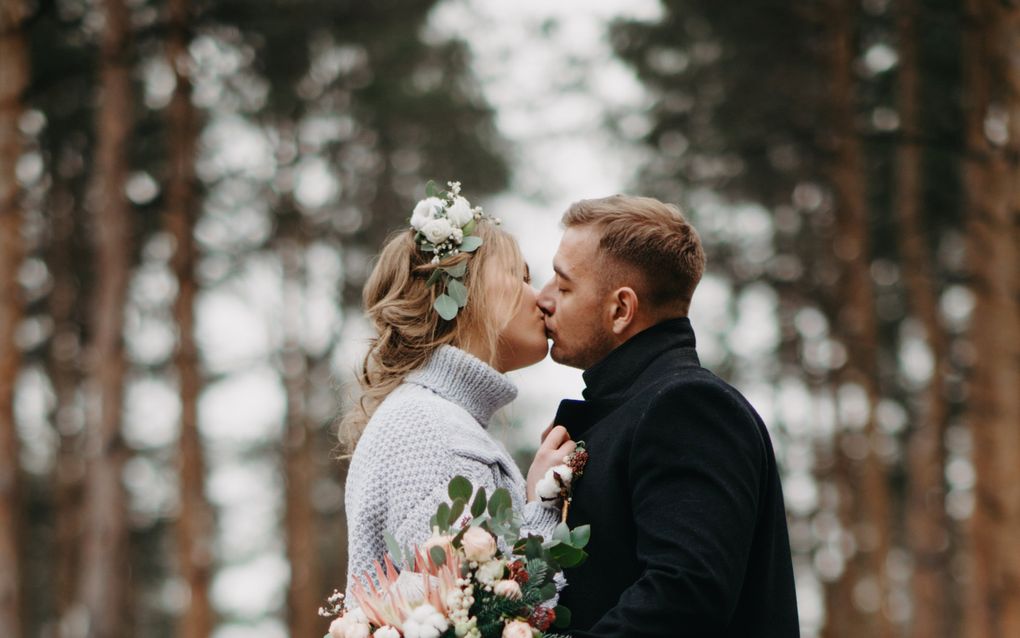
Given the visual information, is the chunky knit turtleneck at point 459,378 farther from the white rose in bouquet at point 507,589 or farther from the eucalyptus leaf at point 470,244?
the white rose in bouquet at point 507,589

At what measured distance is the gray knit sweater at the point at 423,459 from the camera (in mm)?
3604

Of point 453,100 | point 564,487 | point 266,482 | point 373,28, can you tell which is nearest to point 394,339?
point 564,487

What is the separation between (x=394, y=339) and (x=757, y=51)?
13430mm

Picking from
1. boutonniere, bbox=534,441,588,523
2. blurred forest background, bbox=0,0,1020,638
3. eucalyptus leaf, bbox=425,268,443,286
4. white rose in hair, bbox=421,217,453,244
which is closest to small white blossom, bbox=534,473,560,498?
boutonniere, bbox=534,441,588,523

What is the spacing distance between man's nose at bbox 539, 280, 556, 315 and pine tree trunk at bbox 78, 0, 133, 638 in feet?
29.7

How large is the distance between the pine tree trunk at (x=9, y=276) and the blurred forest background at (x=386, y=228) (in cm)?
3

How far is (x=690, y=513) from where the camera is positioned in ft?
10.4

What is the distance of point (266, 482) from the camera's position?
24312mm

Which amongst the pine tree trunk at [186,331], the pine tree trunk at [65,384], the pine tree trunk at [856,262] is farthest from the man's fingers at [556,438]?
the pine tree trunk at [65,384]

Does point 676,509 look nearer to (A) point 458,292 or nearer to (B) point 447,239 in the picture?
(A) point 458,292

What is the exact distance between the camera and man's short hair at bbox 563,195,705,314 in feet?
12.0

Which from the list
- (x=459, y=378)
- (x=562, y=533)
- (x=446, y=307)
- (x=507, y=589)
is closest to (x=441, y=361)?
(x=459, y=378)

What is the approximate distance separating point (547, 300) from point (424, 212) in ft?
1.73

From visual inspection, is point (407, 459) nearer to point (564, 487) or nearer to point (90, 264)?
point (564, 487)
